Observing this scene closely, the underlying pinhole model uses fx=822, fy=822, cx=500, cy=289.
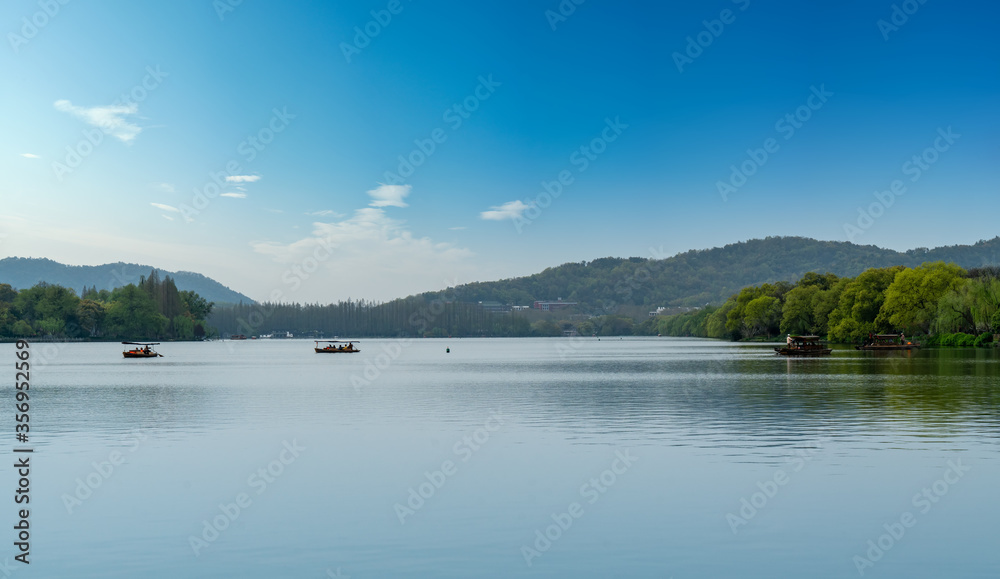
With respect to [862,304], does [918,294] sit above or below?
above

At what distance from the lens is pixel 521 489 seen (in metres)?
19.0

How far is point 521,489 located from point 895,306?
104 metres

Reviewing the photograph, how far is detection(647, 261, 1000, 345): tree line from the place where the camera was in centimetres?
9719

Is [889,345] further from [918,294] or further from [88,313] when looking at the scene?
[88,313]

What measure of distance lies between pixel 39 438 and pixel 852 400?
33.7 metres

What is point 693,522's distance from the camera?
15562 mm

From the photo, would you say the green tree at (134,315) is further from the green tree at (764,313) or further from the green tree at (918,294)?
the green tree at (918,294)

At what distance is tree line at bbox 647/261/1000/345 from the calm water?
6814 centimetres

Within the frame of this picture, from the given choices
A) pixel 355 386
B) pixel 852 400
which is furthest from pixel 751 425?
pixel 355 386

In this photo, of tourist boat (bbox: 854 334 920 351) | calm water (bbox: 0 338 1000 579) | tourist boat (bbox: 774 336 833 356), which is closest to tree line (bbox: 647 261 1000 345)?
tourist boat (bbox: 854 334 920 351)

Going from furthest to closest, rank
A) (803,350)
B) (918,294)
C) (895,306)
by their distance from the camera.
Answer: (895,306) → (918,294) → (803,350)

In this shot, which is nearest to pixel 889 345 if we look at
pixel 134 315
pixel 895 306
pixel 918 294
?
pixel 895 306

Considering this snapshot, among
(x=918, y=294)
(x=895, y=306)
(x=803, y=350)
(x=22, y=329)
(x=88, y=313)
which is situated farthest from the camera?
(x=88, y=313)

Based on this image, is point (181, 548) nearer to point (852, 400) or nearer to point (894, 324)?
point (852, 400)
